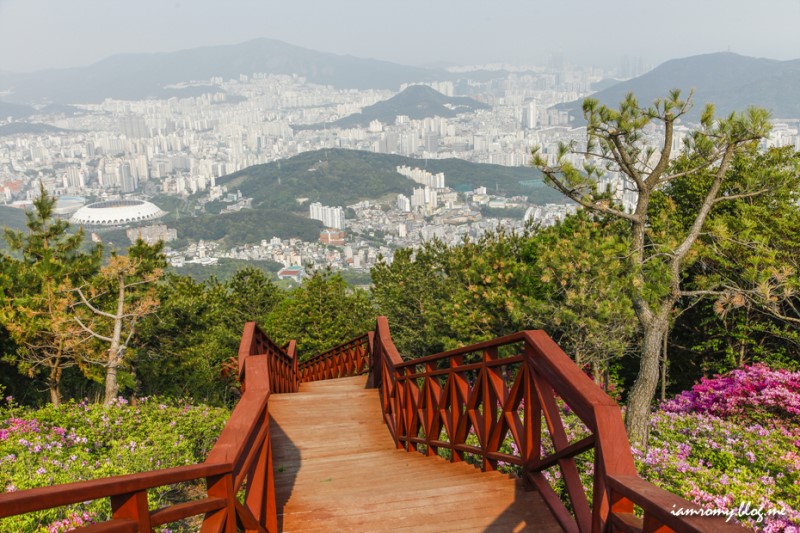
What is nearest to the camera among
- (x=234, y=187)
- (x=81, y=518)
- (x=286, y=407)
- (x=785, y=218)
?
(x=81, y=518)

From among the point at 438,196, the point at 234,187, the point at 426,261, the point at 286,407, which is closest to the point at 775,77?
the point at 438,196

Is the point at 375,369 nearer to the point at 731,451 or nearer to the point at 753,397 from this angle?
the point at 731,451

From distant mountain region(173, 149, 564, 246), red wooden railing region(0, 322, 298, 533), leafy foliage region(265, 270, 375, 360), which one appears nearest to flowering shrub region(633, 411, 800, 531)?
red wooden railing region(0, 322, 298, 533)

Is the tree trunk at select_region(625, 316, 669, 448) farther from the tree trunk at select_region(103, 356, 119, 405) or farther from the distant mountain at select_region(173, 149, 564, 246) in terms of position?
the distant mountain at select_region(173, 149, 564, 246)

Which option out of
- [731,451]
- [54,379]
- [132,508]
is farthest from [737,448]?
[54,379]

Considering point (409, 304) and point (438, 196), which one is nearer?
point (409, 304)

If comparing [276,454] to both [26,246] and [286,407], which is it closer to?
[286,407]
